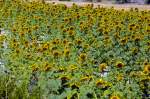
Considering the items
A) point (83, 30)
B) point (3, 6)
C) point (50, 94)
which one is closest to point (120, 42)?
point (83, 30)

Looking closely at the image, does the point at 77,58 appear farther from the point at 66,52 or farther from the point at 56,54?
the point at 56,54

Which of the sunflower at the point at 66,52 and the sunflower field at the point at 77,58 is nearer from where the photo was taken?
the sunflower field at the point at 77,58

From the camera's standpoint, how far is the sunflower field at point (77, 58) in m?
5.69

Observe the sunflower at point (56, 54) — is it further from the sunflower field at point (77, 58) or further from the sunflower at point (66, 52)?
the sunflower at point (66, 52)

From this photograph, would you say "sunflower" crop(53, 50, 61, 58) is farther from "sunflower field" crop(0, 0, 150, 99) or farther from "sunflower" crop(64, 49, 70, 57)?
"sunflower" crop(64, 49, 70, 57)

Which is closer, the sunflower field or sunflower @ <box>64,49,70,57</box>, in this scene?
the sunflower field

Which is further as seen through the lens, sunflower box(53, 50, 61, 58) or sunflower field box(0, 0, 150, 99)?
sunflower box(53, 50, 61, 58)

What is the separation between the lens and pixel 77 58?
752 centimetres

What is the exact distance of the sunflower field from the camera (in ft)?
18.7

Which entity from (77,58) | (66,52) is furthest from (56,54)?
(77,58)

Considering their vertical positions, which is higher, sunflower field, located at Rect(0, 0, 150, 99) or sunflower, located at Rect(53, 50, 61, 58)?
sunflower, located at Rect(53, 50, 61, 58)

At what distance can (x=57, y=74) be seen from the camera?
6.16 metres

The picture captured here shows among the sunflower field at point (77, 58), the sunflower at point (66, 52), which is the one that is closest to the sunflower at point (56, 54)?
the sunflower field at point (77, 58)

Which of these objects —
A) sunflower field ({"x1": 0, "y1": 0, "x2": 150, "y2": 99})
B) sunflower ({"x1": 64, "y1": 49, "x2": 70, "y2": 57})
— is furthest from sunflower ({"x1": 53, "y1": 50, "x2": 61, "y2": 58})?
sunflower ({"x1": 64, "y1": 49, "x2": 70, "y2": 57})
